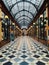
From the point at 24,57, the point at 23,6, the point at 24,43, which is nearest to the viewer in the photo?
the point at 24,57

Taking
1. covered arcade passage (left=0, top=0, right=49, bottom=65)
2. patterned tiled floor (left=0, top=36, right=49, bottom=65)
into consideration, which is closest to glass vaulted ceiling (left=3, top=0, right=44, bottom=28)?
covered arcade passage (left=0, top=0, right=49, bottom=65)

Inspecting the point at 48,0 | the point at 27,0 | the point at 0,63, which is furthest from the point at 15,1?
the point at 0,63

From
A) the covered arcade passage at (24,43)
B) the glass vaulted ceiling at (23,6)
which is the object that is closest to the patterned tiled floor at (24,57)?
the covered arcade passage at (24,43)

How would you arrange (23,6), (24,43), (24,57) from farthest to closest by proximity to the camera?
1. (23,6)
2. (24,43)
3. (24,57)

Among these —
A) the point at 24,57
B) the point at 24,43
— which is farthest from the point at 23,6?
the point at 24,57

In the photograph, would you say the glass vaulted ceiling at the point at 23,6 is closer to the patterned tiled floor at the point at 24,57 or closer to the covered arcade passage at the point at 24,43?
the covered arcade passage at the point at 24,43

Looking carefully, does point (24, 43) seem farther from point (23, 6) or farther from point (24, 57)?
point (23, 6)

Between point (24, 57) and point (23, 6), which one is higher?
point (23, 6)

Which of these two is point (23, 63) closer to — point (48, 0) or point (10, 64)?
point (10, 64)

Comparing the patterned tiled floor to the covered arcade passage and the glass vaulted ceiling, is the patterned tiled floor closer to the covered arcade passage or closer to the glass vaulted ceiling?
the covered arcade passage

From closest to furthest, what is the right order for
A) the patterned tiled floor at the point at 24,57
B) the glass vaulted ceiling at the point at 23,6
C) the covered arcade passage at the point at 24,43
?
the patterned tiled floor at the point at 24,57 → the covered arcade passage at the point at 24,43 → the glass vaulted ceiling at the point at 23,6

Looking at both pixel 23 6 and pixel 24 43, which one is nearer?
pixel 24 43

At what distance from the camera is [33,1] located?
14.5 m

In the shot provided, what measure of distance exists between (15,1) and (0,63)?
11451 mm
